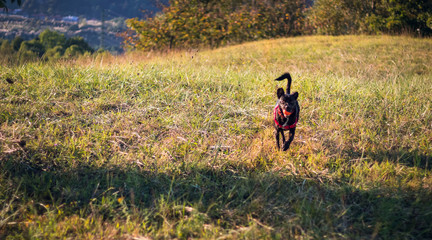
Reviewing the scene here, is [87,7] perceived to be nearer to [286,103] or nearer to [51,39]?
[51,39]

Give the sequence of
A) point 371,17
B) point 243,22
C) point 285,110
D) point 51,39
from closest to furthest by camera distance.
Result: point 285,110 < point 371,17 < point 243,22 < point 51,39

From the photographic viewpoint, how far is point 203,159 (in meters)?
3.18

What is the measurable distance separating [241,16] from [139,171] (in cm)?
1517

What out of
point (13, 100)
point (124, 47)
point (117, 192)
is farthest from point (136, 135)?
point (124, 47)

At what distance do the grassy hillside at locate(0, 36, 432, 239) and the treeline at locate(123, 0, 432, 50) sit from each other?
1157cm

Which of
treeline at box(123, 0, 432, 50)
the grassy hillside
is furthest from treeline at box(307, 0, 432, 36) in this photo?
the grassy hillside

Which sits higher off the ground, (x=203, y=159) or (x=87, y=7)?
(x=87, y=7)

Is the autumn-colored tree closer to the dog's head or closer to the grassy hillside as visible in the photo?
the grassy hillside

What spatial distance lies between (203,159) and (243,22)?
578 inches

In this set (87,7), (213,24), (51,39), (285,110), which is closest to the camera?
(285,110)

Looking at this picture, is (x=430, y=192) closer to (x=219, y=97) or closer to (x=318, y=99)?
(x=318, y=99)

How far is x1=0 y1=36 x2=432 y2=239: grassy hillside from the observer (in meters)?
2.31

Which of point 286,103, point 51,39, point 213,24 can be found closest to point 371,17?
point 213,24

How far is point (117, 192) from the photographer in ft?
8.55
